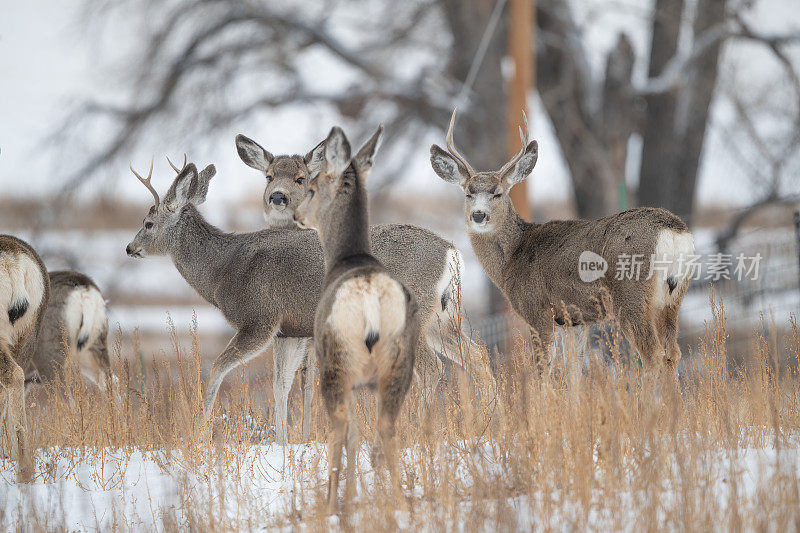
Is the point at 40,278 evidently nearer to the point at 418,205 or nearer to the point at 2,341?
the point at 2,341

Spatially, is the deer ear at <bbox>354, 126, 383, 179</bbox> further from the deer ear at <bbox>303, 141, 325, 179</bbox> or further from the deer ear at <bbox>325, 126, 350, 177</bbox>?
the deer ear at <bbox>303, 141, 325, 179</bbox>

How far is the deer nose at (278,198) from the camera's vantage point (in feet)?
25.7

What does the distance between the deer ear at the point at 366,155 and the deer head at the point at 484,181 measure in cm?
190

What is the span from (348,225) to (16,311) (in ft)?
9.46

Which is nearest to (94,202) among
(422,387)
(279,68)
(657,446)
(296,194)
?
(279,68)

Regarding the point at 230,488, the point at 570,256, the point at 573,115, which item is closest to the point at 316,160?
the point at 570,256

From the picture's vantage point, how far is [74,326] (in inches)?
340

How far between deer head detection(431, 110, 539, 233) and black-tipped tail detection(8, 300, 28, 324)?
3.25 meters

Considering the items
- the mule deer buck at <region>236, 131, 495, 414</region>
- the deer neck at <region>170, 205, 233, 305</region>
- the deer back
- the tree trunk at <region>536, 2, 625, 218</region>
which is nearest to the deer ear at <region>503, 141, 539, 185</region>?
the mule deer buck at <region>236, 131, 495, 414</region>

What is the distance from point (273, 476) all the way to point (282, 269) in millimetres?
1725

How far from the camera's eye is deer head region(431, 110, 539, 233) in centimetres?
750

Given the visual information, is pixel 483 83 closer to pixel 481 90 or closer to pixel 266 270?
pixel 481 90

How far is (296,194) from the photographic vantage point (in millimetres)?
7902

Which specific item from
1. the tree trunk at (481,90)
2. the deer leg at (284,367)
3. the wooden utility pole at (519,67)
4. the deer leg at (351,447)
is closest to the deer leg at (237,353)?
the deer leg at (284,367)
